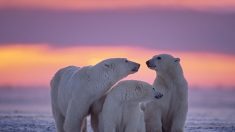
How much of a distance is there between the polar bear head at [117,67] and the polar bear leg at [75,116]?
0.69 m

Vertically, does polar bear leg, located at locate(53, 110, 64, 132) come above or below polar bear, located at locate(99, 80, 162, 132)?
below

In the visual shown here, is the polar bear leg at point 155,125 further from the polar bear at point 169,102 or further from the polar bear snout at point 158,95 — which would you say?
the polar bear snout at point 158,95

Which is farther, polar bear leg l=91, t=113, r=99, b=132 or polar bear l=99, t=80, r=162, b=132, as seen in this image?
polar bear leg l=91, t=113, r=99, b=132

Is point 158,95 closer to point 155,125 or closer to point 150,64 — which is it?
point 155,125

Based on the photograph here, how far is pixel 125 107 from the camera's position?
12.9 m

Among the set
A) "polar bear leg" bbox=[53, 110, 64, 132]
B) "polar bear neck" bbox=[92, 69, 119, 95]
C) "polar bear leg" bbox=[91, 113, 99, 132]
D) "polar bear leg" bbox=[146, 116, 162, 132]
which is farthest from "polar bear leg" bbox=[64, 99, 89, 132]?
"polar bear leg" bbox=[146, 116, 162, 132]

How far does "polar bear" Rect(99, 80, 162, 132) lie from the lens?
41.7 feet

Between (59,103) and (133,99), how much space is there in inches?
57.8

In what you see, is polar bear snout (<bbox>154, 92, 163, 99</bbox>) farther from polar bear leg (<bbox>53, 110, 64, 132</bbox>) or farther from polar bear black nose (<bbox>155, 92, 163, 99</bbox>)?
polar bear leg (<bbox>53, 110, 64, 132</bbox>)

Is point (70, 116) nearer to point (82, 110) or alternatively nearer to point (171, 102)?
point (82, 110)

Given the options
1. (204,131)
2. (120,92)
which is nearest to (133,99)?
(120,92)

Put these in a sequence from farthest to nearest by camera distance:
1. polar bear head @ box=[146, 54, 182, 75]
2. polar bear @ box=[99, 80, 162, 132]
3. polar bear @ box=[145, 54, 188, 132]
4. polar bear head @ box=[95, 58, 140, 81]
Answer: polar bear head @ box=[146, 54, 182, 75] < polar bear @ box=[145, 54, 188, 132] < polar bear head @ box=[95, 58, 140, 81] < polar bear @ box=[99, 80, 162, 132]

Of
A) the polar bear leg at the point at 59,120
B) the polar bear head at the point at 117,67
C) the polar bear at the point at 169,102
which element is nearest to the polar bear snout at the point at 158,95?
the polar bear head at the point at 117,67

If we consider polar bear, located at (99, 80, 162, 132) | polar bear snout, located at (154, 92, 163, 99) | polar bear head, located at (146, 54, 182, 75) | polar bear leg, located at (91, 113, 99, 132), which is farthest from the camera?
polar bear head, located at (146, 54, 182, 75)
